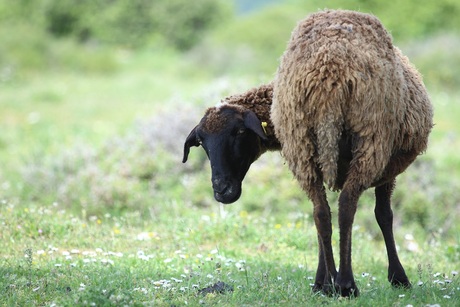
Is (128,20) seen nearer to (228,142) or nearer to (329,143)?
(228,142)

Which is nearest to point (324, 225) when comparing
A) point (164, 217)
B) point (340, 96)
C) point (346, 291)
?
point (346, 291)

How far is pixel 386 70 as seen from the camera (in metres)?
5.41

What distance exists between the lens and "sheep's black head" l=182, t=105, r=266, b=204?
6.25m

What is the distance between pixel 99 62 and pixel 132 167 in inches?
653

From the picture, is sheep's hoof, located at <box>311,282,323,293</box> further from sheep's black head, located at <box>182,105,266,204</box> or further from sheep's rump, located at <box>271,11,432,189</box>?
sheep's black head, located at <box>182,105,266,204</box>

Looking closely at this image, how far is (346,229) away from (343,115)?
2.72ft

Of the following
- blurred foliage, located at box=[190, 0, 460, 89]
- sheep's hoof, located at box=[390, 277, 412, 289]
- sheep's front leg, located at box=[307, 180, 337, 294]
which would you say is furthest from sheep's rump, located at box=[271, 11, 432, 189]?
blurred foliage, located at box=[190, 0, 460, 89]

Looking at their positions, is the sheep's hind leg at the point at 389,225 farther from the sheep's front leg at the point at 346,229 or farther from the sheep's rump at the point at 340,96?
the sheep's front leg at the point at 346,229

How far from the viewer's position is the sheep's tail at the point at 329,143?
5.28m

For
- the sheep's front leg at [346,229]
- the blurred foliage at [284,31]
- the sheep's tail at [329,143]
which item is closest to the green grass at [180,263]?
the sheep's front leg at [346,229]

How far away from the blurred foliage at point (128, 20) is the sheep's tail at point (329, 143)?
35.3 meters

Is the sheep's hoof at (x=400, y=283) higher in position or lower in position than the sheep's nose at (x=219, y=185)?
lower

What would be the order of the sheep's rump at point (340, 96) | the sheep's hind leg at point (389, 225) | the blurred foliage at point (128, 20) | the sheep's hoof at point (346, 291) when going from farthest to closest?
the blurred foliage at point (128, 20)
the sheep's hind leg at point (389, 225)
the sheep's hoof at point (346, 291)
the sheep's rump at point (340, 96)

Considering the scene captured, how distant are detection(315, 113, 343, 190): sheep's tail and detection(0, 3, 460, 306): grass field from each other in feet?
2.13
